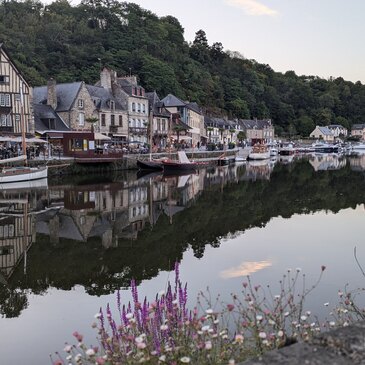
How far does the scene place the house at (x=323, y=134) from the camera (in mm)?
134875

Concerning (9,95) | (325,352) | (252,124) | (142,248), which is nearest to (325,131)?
(252,124)

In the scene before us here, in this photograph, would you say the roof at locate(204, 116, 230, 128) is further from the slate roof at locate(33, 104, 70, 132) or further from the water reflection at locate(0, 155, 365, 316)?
the water reflection at locate(0, 155, 365, 316)

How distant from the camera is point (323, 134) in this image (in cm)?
13512

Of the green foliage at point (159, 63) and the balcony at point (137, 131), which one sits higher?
the green foliage at point (159, 63)

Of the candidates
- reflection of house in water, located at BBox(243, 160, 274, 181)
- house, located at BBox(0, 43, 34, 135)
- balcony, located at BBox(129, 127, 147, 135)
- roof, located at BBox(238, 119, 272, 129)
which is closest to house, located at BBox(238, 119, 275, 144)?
roof, located at BBox(238, 119, 272, 129)

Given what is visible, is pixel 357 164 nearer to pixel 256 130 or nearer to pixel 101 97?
pixel 101 97

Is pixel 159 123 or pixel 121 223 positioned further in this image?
pixel 159 123

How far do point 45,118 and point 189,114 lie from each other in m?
31.7

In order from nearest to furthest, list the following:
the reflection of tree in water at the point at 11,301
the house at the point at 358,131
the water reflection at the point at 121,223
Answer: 1. the reflection of tree in water at the point at 11,301
2. the water reflection at the point at 121,223
3. the house at the point at 358,131

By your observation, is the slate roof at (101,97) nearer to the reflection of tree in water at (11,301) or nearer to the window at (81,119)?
the window at (81,119)

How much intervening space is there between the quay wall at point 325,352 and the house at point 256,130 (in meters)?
106

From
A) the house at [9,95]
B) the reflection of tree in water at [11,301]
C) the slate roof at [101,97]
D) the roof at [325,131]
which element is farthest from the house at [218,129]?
the reflection of tree in water at [11,301]

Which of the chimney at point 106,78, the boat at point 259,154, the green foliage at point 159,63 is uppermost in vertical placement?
the green foliage at point 159,63

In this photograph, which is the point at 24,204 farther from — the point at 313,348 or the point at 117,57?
the point at 117,57
